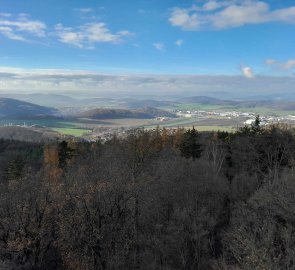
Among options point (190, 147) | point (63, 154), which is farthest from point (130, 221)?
point (63, 154)

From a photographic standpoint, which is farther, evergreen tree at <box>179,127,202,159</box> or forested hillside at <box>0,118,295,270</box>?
evergreen tree at <box>179,127,202,159</box>

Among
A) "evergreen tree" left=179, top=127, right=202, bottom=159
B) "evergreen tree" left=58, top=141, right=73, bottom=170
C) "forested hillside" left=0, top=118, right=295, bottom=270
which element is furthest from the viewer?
"evergreen tree" left=58, top=141, right=73, bottom=170

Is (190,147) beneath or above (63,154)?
above

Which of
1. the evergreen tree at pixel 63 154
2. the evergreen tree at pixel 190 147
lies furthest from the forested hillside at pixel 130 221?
the evergreen tree at pixel 63 154

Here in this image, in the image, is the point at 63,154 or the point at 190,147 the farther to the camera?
the point at 63,154

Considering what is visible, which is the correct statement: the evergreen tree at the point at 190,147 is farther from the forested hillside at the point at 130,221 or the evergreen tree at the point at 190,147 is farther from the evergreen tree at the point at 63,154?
the evergreen tree at the point at 63,154

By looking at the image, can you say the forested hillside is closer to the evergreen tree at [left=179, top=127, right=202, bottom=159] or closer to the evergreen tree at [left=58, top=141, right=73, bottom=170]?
the evergreen tree at [left=179, top=127, right=202, bottom=159]

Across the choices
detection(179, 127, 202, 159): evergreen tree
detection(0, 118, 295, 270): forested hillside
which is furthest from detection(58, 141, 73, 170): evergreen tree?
detection(0, 118, 295, 270): forested hillside

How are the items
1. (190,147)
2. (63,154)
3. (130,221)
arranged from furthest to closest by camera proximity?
(63,154) < (190,147) < (130,221)

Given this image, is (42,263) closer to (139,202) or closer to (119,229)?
(119,229)

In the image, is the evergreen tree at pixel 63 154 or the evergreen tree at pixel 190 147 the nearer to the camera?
the evergreen tree at pixel 190 147

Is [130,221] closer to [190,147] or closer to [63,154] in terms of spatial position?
[190,147]

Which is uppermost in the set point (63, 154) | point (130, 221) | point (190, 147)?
point (190, 147)
